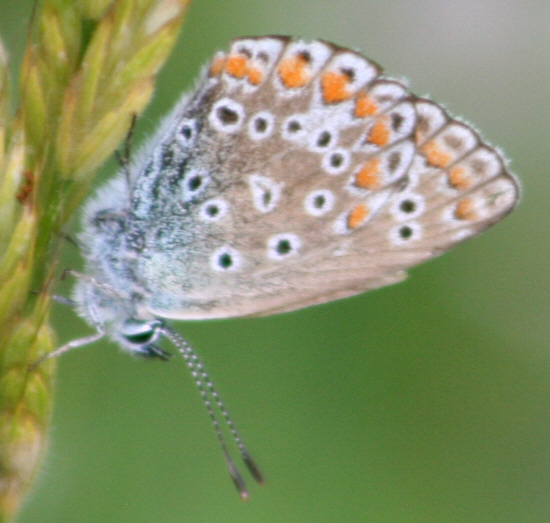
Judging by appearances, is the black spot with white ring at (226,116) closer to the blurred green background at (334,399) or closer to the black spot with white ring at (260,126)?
the black spot with white ring at (260,126)

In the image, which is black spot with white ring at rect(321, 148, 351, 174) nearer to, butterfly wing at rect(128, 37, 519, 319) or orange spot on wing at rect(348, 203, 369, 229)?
butterfly wing at rect(128, 37, 519, 319)

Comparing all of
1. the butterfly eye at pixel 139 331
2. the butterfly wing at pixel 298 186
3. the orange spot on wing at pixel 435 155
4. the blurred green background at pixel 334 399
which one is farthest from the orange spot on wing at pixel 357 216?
the blurred green background at pixel 334 399

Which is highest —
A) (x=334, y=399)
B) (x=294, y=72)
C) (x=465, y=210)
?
(x=294, y=72)

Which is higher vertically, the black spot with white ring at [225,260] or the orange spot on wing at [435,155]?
the orange spot on wing at [435,155]

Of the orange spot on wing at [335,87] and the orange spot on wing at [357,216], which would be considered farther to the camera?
the orange spot on wing at [357,216]

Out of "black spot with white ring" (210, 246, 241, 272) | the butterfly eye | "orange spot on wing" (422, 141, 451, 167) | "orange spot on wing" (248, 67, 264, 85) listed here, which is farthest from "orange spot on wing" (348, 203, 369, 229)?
the butterfly eye

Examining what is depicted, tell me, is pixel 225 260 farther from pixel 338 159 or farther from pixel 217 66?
pixel 217 66

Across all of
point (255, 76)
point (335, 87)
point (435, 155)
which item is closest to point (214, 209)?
point (255, 76)
